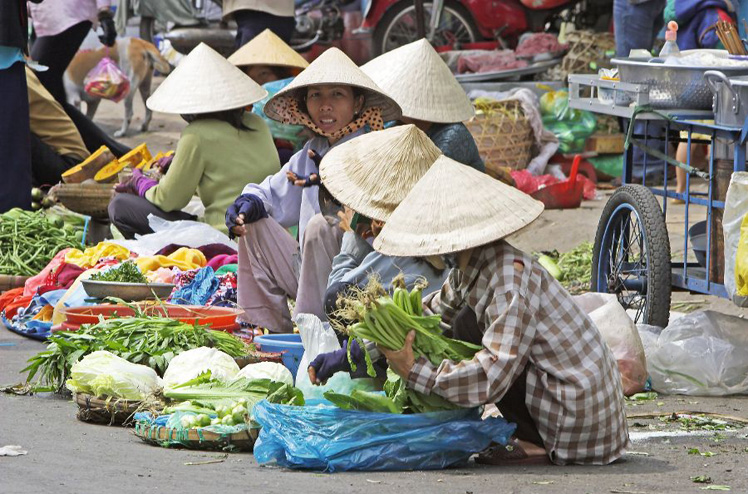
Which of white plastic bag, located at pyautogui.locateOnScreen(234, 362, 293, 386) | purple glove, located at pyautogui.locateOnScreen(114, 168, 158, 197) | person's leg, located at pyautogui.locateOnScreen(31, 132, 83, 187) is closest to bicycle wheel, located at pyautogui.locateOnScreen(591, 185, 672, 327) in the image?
white plastic bag, located at pyautogui.locateOnScreen(234, 362, 293, 386)

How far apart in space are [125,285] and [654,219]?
8.12 ft

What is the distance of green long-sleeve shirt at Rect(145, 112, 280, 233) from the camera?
22.9ft

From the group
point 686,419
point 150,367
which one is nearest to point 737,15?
point 686,419

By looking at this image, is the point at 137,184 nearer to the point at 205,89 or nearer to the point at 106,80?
the point at 205,89

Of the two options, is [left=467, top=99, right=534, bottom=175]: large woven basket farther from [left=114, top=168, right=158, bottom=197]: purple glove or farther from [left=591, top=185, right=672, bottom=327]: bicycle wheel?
[left=591, top=185, right=672, bottom=327]: bicycle wheel

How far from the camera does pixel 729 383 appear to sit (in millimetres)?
5270

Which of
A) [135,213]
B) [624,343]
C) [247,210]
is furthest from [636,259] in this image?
[135,213]

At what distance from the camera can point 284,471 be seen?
3.89 m

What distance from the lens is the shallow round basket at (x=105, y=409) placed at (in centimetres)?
454

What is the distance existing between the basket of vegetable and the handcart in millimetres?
2141

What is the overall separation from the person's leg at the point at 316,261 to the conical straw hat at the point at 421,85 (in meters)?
0.95

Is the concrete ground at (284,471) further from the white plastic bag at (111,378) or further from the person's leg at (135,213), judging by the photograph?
the person's leg at (135,213)

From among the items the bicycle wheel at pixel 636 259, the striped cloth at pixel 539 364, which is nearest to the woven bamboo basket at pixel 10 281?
the bicycle wheel at pixel 636 259

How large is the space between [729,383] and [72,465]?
9.17ft
